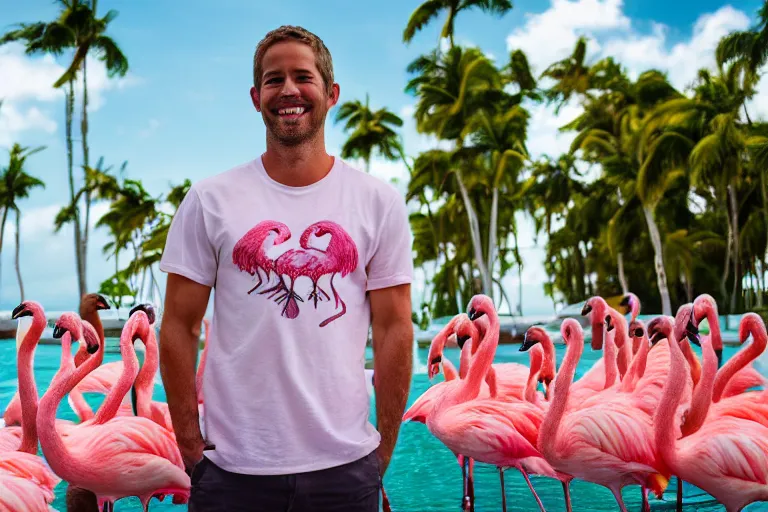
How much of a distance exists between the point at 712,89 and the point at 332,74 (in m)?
24.0

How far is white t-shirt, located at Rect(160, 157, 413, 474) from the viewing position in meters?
1.88

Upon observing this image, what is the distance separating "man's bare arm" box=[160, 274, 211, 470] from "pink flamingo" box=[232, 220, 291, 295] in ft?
0.49

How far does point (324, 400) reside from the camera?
191 cm

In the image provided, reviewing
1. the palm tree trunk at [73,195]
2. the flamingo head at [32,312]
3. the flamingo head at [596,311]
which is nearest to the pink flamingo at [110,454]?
the flamingo head at [32,312]

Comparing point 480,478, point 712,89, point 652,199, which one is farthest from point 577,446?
point 712,89

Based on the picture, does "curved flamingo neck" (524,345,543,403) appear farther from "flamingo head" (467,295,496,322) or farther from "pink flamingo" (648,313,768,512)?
"pink flamingo" (648,313,768,512)

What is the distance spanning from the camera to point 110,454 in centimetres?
417

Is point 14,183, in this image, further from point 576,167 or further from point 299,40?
point 299,40

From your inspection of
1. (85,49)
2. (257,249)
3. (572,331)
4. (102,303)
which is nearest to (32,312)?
(102,303)

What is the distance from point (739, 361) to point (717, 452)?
1673mm

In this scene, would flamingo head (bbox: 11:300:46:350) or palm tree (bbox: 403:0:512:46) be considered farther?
palm tree (bbox: 403:0:512:46)

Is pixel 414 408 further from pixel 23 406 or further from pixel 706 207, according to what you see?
pixel 706 207

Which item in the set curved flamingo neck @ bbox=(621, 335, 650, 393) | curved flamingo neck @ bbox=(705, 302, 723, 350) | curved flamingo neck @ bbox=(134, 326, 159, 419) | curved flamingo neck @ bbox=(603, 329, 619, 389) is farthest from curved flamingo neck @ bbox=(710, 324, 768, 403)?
curved flamingo neck @ bbox=(134, 326, 159, 419)

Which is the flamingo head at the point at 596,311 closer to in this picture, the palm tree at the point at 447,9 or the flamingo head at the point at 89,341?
the flamingo head at the point at 89,341
